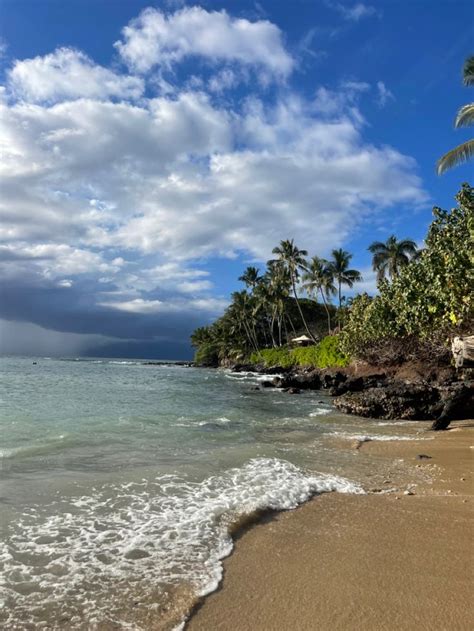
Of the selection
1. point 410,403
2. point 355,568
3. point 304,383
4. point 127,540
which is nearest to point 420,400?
point 410,403

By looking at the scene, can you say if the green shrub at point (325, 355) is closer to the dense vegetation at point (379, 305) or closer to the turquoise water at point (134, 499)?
the dense vegetation at point (379, 305)

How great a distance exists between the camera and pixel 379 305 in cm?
3098

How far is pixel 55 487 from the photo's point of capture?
24.8 ft

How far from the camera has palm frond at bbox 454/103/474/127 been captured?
17.6m

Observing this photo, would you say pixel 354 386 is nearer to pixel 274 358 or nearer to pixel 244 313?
pixel 274 358

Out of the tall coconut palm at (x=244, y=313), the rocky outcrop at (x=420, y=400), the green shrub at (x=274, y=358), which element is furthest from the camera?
the tall coconut palm at (x=244, y=313)

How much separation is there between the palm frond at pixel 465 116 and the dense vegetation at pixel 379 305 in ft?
10.1

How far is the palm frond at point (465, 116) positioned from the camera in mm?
17622

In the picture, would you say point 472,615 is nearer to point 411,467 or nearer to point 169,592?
point 169,592

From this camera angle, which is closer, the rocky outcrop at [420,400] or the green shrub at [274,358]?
the rocky outcrop at [420,400]

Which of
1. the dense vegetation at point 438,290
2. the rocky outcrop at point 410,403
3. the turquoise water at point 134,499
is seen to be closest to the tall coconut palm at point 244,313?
the dense vegetation at point 438,290

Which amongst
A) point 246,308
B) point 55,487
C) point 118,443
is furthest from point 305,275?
point 55,487

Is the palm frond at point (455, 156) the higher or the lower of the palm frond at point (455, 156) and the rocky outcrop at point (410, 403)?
the higher

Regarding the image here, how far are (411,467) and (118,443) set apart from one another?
7.41m
